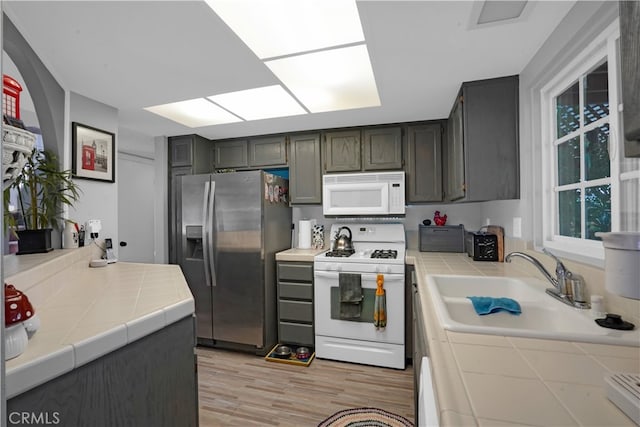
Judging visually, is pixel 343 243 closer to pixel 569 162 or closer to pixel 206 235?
pixel 206 235

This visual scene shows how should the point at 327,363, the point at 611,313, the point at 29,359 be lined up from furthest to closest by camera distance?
the point at 327,363 < the point at 611,313 < the point at 29,359

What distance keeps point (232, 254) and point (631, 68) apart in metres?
2.76

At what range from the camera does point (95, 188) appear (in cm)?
230

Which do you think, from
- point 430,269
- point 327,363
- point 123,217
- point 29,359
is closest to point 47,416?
point 29,359

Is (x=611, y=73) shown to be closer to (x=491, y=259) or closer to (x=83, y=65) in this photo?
(x=491, y=259)

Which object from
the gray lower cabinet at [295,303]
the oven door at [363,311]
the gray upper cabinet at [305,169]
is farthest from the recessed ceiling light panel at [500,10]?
the gray lower cabinet at [295,303]

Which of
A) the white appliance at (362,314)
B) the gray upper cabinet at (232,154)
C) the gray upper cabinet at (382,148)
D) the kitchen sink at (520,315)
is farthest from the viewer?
the gray upper cabinet at (232,154)

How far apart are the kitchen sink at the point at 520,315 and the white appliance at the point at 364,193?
1209 millimetres

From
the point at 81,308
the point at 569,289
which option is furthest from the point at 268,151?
the point at 569,289

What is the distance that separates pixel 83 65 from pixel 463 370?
8.14 ft

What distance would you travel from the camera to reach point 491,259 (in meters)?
2.23

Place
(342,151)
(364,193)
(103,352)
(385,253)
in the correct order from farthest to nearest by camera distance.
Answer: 1. (342,151)
2. (364,193)
3. (385,253)
4. (103,352)

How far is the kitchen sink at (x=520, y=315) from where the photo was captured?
0.89 metres

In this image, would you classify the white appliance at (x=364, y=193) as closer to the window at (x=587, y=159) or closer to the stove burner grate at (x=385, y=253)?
the stove burner grate at (x=385, y=253)
